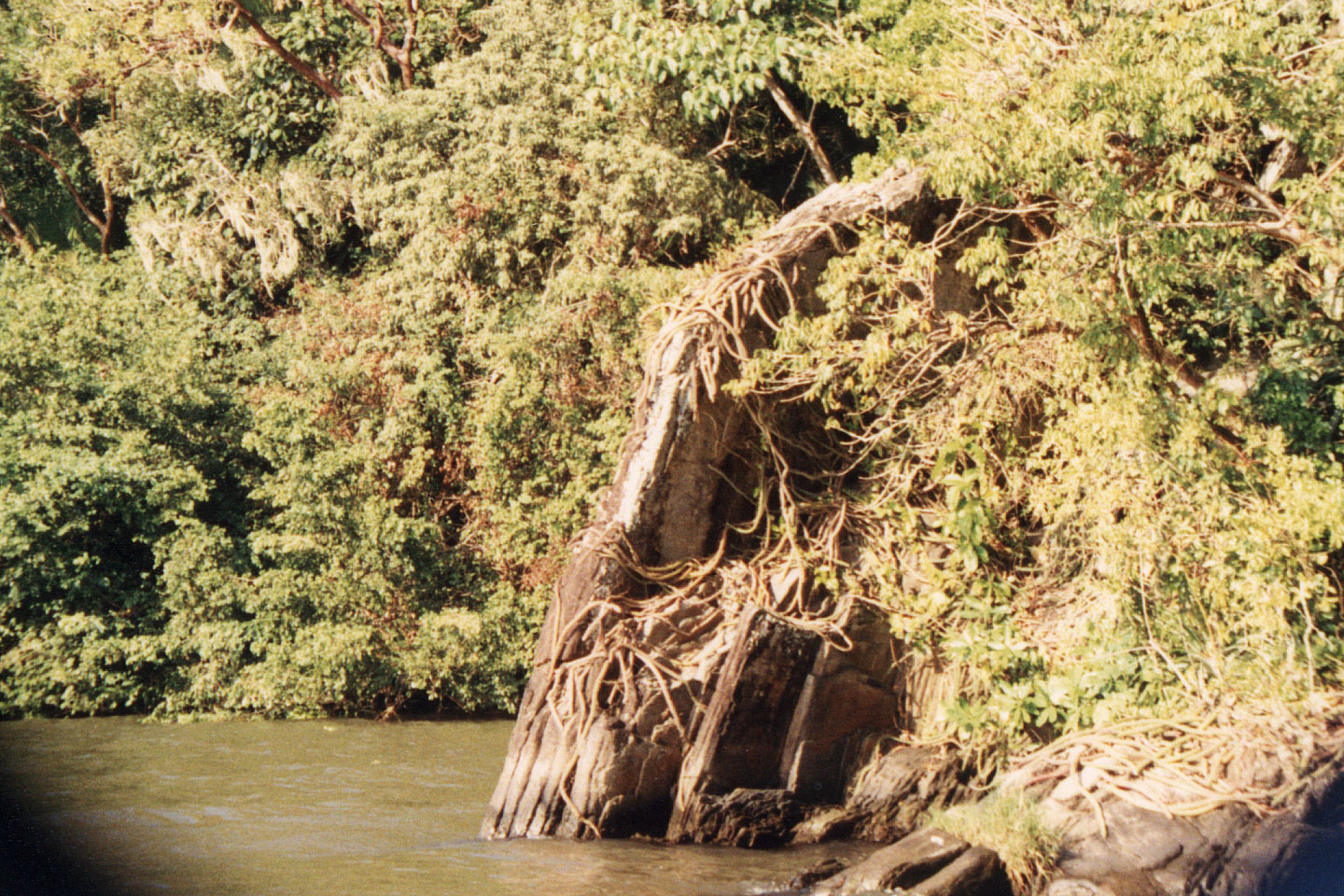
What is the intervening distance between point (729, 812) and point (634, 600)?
154cm

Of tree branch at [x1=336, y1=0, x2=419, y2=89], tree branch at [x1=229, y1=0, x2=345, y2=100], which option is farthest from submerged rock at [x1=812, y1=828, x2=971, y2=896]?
tree branch at [x1=229, y1=0, x2=345, y2=100]

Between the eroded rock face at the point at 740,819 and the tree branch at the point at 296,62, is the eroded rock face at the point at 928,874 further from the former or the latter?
the tree branch at the point at 296,62

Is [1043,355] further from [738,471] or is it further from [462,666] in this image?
[462,666]

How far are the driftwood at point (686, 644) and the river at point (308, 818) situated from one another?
1.33 feet

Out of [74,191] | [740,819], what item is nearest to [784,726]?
[740,819]

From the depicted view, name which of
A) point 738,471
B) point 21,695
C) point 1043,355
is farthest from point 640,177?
point 21,695

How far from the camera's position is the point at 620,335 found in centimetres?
1116

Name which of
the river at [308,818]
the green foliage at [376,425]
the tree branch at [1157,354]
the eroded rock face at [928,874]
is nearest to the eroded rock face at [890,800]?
the river at [308,818]

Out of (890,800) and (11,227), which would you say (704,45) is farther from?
(11,227)

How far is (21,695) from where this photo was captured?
1066 cm

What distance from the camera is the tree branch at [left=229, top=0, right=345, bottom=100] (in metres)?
14.6

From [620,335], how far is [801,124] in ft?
9.97

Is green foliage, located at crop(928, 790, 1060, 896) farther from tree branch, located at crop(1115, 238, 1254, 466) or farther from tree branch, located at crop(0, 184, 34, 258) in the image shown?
tree branch, located at crop(0, 184, 34, 258)

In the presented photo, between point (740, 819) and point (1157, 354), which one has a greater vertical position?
point (1157, 354)
